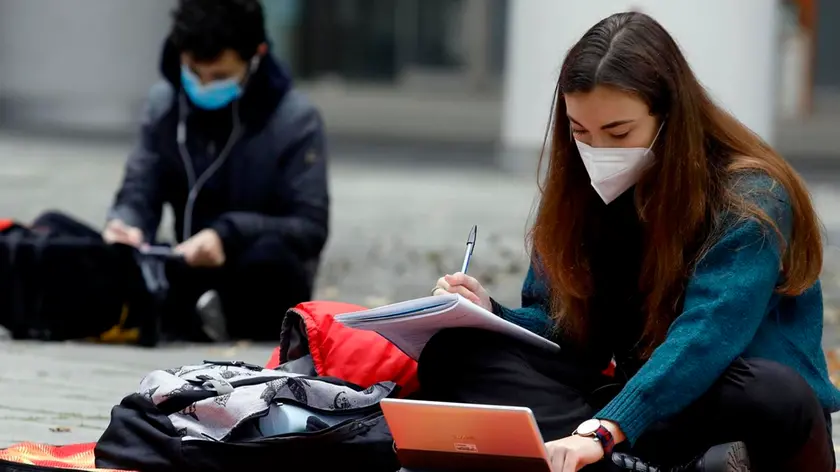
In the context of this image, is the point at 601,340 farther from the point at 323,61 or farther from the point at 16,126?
the point at 323,61

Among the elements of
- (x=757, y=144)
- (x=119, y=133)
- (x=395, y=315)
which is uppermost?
(x=757, y=144)

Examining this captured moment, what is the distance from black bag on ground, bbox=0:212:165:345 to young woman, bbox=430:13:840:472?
2.25 meters

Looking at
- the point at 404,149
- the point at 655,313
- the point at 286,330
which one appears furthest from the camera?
the point at 404,149

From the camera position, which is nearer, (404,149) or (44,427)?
(44,427)

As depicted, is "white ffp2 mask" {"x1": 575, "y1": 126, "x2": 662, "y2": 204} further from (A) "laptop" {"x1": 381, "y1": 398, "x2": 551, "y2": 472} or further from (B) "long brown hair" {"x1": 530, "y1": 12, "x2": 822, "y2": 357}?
(A) "laptop" {"x1": 381, "y1": 398, "x2": 551, "y2": 472}

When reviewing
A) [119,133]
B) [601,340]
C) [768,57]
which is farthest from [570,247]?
[119,133]

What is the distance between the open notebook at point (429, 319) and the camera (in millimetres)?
3178

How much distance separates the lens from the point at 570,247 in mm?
3389

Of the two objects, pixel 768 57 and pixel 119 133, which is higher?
pixel 768 57

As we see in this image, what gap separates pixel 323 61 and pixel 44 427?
2173cm

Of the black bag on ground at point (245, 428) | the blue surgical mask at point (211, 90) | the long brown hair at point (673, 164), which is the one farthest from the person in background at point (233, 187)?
the long brown hair at point (673, 164)

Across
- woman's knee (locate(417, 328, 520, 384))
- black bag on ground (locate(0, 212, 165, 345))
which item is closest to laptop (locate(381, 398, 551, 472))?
woman's knee (locate(417, 328, 520, 384))

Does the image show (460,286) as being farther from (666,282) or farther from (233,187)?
(233,187)

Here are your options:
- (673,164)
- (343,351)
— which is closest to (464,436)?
(673,164)
